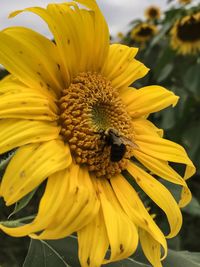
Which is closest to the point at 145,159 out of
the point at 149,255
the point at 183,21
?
the point at 149,255

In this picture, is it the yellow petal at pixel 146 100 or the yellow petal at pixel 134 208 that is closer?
the yellow petal at pixel 134 208

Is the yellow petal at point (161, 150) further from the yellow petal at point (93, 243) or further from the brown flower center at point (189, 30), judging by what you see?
the brown flower center at point (189, 30)

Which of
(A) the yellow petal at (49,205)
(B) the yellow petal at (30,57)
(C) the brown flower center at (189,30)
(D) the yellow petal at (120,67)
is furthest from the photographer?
(C) the brown flower center at (189,30)

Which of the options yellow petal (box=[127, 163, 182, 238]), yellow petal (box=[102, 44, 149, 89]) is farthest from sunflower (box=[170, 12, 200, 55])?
yellow petal (box=[127, 163, 182, 238])

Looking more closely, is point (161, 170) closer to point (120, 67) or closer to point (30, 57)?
point (120, 67)

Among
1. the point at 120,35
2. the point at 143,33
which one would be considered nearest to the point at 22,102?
the point at 143,33

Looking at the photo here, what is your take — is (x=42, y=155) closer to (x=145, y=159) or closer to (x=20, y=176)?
(x=20, y=176)

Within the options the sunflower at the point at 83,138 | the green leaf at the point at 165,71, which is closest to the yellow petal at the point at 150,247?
the sunflower at the point at 83,138
